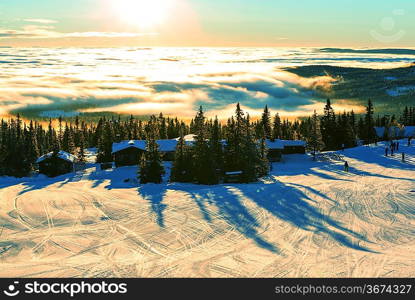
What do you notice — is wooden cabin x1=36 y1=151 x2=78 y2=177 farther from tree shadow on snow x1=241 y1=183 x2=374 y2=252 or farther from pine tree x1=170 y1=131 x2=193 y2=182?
tree shadow on snow x1=241 y1=183 x2=374 y2=252

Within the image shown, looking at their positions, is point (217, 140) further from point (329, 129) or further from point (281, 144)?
point (329, 129)

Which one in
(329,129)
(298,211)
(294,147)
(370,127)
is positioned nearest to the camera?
(298,211)

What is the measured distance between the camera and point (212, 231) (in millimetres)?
21375

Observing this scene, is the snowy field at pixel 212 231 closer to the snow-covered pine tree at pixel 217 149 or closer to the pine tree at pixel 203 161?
the pine tree at pixel 203 161

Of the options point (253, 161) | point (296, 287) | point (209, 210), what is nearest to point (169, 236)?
point (209, 210)

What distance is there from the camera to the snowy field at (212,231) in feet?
53.4

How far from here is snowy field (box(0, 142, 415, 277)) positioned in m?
16.3

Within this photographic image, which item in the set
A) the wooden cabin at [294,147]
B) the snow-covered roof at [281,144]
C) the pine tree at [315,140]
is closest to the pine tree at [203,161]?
the snow-covered roof at [281,144]

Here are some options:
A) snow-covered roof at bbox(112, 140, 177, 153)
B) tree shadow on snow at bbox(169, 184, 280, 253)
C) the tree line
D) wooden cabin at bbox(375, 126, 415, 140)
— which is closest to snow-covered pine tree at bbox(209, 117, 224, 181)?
the tree line

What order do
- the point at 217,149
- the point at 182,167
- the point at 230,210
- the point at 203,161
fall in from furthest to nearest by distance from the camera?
the point at 217,149 < the point at 182,167 < the point at 203,161 < the point at 230,210

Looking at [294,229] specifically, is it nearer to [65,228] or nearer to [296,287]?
[296,287]

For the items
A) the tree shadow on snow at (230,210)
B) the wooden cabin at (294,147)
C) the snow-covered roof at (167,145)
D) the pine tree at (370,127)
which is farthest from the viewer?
the pine tree at (370,127)

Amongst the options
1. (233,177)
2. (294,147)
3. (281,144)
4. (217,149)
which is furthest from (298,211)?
(294,147)

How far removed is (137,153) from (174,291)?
49.8 metres
